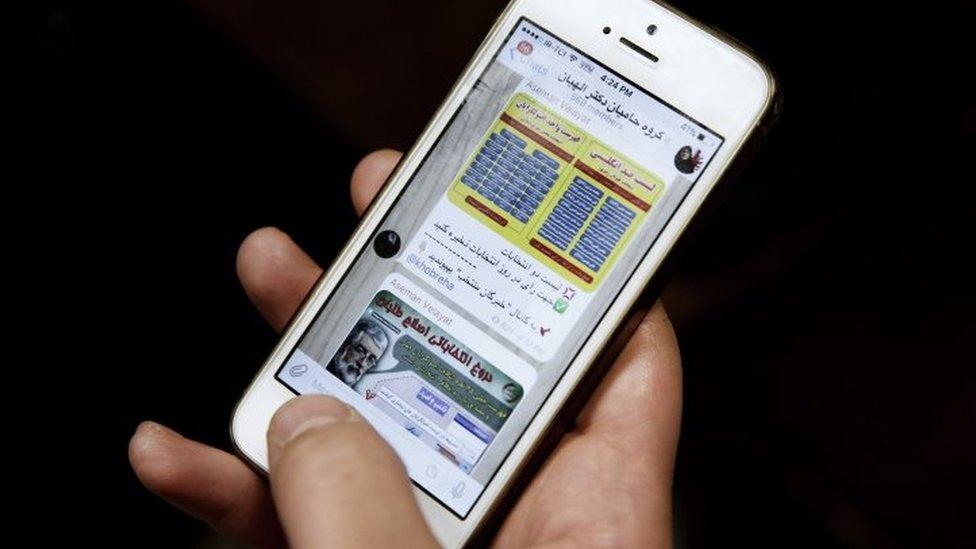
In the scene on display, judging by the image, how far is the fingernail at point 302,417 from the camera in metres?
0.49

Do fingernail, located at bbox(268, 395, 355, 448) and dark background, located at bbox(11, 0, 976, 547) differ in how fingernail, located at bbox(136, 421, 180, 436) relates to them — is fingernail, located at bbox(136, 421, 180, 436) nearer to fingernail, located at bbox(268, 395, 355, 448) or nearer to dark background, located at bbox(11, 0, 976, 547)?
fingernail, located at bbox(268, 395, 355, 448)

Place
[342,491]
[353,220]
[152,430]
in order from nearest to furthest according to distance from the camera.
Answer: [342,491] < [152,430] < [353,220]

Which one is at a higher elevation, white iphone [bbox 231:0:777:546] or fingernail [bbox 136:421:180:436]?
white iphone [bbox 231:0:777:546]

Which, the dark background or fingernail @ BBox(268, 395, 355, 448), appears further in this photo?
the dark background

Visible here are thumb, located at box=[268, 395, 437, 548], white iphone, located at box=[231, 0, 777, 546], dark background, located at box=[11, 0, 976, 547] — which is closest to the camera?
thumb, located at box=[268, 395, 437, 548]

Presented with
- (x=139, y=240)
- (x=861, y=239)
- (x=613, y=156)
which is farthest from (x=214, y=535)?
(x=861, y=239)

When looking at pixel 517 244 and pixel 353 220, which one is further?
pixel 353 220

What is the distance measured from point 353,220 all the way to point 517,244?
0.44m

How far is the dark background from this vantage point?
2.72ft

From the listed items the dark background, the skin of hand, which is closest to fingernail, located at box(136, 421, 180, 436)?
the skin of hand

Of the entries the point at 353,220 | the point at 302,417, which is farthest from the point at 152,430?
the point at 353,220

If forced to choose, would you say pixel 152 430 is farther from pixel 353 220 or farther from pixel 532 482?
pixel 353 220

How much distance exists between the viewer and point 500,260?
57 cm

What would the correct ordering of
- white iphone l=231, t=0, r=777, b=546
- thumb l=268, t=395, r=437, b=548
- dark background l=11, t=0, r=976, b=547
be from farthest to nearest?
dark background l=11, t=0, r=976, b=547 → white iphone l=231, t=0, r=777, b=546 → thumb l=268, t=395, r=437, b=548
